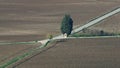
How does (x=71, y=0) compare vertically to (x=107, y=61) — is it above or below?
above

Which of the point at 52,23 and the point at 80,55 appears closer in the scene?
the point at 80,55

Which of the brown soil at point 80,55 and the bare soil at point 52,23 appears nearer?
the brown soil at point 80,55

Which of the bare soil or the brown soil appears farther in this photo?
the bare soil

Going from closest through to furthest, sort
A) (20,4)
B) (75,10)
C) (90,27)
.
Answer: (90,27) → (75,10) → (20,4)

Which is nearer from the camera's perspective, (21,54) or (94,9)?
(21,54)

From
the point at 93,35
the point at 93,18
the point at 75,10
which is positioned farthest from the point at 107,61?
the point at 75,10

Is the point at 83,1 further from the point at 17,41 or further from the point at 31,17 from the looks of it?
the point at 17,41

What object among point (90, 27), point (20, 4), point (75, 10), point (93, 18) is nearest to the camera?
point (90, 27)

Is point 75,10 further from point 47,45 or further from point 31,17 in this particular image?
point 47,45

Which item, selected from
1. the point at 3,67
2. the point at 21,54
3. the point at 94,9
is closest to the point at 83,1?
the point at 94,9

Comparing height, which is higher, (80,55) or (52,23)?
(52,23)
